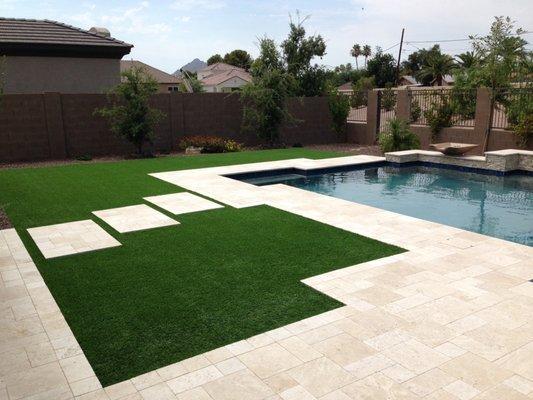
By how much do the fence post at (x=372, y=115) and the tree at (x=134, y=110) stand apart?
8238mm

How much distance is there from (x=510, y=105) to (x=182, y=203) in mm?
10727

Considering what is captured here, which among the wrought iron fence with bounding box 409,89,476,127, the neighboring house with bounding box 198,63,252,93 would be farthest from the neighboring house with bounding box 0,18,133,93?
the neighboring house with bounding box 198,63,252,93

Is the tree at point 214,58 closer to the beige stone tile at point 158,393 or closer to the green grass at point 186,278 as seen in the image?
the green grass at point 186,278

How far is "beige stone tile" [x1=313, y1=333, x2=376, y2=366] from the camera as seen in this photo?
11.2 ft

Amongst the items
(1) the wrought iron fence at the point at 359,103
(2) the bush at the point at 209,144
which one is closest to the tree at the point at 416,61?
(1) the wrought iron fence at the point at 359,103

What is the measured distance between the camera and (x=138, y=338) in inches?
147

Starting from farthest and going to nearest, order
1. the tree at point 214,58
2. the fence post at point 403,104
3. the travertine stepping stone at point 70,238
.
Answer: the tree at point 214,58 → the fence post at point 403,104 → the travertine stepping stone at point 70,238

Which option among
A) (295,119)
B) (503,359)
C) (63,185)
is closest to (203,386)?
(503,359)

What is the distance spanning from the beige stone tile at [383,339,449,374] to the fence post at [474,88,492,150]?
492 inches

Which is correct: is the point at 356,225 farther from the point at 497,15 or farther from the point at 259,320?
the point at 497,15

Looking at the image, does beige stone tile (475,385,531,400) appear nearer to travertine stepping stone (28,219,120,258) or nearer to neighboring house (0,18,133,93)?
travertine stepping stone (28,219,120,258)

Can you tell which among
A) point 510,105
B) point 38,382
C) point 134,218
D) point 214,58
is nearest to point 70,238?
point 134,218

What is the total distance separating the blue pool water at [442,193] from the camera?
26.1 feet

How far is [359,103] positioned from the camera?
18625 mm
